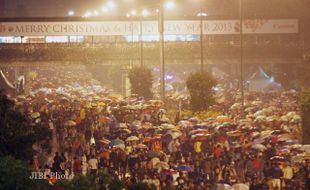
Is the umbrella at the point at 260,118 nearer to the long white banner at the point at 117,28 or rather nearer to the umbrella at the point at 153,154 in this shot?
the umbrella at the point at 153,154

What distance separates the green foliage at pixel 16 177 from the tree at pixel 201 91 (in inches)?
914

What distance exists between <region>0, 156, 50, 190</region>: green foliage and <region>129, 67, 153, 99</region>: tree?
97.6 feet

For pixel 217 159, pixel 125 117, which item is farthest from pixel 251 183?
pixel 125 117

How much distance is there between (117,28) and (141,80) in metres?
13.9

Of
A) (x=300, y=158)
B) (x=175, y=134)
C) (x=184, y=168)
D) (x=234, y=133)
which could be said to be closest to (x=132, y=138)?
(x=175, y=134)


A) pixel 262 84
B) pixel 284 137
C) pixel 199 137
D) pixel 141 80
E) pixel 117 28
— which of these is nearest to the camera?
pixel 284 137

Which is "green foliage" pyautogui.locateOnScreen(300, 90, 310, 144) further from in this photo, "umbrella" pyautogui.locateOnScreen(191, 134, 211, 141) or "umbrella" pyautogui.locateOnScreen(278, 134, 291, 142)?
"umbrella" pyautogui.locateOnScreen(191, 134, 211, 141)

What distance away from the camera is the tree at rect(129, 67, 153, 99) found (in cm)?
3819

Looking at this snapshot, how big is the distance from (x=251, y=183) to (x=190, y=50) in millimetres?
34997

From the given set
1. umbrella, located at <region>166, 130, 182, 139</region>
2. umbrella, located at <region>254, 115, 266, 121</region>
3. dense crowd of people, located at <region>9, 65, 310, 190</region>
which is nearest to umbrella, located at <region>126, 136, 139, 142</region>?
dense crowd of people, located at <region>9, 65, 310, 190</region>

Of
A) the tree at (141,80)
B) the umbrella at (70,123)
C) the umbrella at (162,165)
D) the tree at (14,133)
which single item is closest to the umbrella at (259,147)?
the umbrella at (162,165)

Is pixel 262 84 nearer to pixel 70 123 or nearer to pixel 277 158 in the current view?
pixel 70 123

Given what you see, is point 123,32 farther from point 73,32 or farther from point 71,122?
point 71,122

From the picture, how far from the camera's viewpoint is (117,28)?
51125 mm
